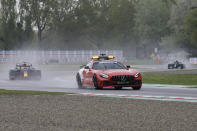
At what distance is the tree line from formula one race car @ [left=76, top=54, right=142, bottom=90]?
52.6m

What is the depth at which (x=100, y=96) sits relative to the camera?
16062mm

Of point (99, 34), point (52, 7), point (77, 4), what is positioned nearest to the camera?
point (52, 7)

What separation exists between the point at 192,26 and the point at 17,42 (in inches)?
1217

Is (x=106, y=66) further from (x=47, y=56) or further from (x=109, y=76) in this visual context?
(x=47, y=56)

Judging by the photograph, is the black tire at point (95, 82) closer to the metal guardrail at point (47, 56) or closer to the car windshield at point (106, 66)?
Result: the car windshield at point (106, 66)

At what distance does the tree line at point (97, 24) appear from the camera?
268 feet

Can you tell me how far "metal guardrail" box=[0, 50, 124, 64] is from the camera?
67.7 meters

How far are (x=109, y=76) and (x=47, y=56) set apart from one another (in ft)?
175

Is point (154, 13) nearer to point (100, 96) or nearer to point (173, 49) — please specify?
point (173, 49)

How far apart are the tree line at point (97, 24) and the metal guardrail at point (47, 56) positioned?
42.8 ft

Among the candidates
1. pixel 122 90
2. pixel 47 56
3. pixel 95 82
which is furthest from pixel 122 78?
pixel 47 56

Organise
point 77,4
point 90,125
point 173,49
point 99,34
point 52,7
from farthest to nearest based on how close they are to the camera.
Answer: point 99,34 → point 77,4 → point 52,7 → point 173,49 → point 90,125

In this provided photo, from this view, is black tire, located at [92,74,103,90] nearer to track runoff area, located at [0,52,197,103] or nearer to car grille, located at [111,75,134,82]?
track runoff area, located at [0,52,197,103]

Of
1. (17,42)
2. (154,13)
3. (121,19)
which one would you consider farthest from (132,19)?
(17,42)
